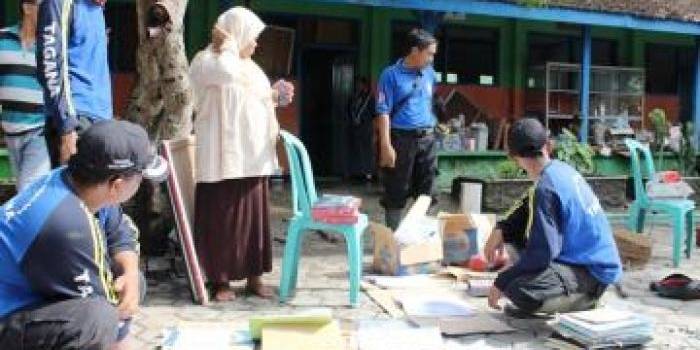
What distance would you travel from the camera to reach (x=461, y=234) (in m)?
6.31

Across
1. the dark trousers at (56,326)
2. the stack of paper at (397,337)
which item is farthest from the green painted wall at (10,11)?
the dark trousers at (56,326)

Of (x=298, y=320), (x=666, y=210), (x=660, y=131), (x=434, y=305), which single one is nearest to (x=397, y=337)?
(x=298, y=320)

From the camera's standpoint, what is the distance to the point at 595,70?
49.5 ft

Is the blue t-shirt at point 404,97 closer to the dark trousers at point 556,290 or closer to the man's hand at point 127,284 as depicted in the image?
the dark trousers at point 556,290

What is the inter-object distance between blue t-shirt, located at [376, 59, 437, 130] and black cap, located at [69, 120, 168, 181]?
13.6 ft

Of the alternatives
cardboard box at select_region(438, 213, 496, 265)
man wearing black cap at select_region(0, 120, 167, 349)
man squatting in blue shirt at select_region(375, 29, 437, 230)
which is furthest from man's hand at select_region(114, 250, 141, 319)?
man squatting in blue shirt at select_region(375, 29, 437, 230)

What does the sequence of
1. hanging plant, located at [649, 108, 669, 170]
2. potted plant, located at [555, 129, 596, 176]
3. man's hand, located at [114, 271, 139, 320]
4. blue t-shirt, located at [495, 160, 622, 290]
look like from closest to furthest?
man's hand, located at [114, 271, 139, 320] < blue t-shirt, located at [495, 160, 622, 290] < potted plant, located at [555, 129, 596, 176] < hanging plant, located at [649, 108, 669, 170]

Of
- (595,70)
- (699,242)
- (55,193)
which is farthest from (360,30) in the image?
(55,193)

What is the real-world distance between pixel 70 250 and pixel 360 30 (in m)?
11.4

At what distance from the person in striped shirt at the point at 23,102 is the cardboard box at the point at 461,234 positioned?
9.69 feet

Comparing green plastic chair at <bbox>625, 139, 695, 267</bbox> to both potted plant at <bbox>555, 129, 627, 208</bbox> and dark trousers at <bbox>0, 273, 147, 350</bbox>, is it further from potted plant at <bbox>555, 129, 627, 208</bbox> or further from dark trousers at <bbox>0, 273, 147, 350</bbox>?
dark trousers at <bbox>0, 273, 147, 350</bbox>

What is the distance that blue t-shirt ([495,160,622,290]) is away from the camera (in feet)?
14.5

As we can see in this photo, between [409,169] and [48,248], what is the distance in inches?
176

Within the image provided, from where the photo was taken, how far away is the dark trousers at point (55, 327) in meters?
2.61
